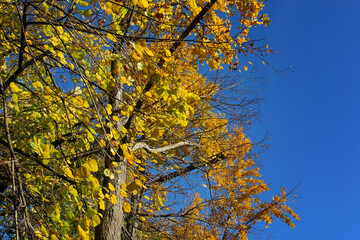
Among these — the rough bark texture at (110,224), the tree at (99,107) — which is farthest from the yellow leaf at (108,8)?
the rough bark texture at (110,224)

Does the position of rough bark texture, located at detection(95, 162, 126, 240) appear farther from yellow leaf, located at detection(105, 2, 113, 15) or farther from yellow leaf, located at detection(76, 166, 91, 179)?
yellow leaf, located at detection(105, 2, 113, 15)

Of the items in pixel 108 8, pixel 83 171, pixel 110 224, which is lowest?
pixel 83 171

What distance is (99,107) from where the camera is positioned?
9.57 ft

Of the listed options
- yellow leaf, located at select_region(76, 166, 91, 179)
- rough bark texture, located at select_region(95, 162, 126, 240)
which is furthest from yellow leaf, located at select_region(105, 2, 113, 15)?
rough bark texture, located at select_region(95, 162, 126, 240)

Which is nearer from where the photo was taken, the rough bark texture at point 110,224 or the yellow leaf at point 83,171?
the yellow leaf at point 83,171

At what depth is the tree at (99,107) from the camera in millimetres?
1820

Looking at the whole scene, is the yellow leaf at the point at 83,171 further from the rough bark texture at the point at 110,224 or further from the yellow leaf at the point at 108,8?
the rough bark texture at the point at 110,224

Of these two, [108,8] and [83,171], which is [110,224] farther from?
[108,8]

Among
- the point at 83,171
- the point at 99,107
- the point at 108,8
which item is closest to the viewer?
→ the point at 83,171

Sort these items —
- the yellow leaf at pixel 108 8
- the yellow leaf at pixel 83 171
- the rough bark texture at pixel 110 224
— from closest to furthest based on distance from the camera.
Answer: the yellow leaf at pixel 83 171
the yellow leaf at pixel 108 8
the rough bark texture at pixel 110 224

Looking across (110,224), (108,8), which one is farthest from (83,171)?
(110,224)

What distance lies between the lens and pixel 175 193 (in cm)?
479

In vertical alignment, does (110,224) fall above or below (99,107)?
below

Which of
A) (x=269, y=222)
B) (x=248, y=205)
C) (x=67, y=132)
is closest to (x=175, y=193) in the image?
(x=67, y=132)
